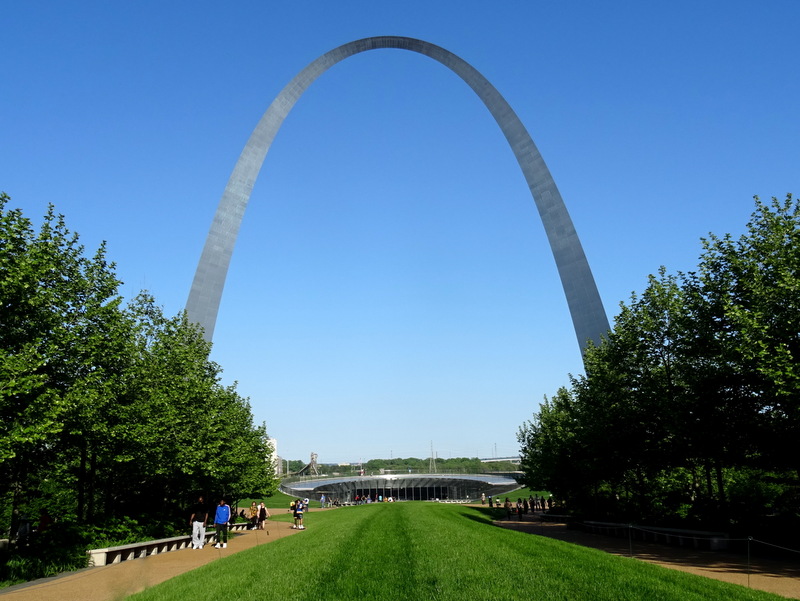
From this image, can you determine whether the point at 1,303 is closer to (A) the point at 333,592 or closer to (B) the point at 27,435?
(B) the point at 27,435

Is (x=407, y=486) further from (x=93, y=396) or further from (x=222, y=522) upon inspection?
(x=93, y=396)

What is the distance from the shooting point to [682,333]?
2552cm

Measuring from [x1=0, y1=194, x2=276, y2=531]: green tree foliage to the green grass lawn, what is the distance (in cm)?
561

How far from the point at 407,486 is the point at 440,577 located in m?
121

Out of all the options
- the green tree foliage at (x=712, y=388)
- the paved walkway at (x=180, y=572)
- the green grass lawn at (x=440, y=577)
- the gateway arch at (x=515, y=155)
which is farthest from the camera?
the gateway arch at (x=515, y=155)

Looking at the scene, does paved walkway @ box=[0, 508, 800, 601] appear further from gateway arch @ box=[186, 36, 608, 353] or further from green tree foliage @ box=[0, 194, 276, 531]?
gateway arch @ box=[186, 36, 608, 353]

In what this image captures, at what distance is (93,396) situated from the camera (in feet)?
59.3

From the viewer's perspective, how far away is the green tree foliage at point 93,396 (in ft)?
53.0

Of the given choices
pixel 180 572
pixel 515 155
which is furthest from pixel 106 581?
pixel 515 155

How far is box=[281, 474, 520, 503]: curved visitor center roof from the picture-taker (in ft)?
381

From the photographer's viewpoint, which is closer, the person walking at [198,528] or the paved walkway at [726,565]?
the paved walkway at [726,565]

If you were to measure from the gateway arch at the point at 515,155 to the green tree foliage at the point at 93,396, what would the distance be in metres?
15.2

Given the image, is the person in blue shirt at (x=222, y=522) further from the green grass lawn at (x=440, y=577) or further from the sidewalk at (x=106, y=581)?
the green grass lawn at (x=440, y=577)

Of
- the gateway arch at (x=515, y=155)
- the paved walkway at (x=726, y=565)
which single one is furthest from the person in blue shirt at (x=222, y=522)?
the gateway arch at (x=515, y=155)
